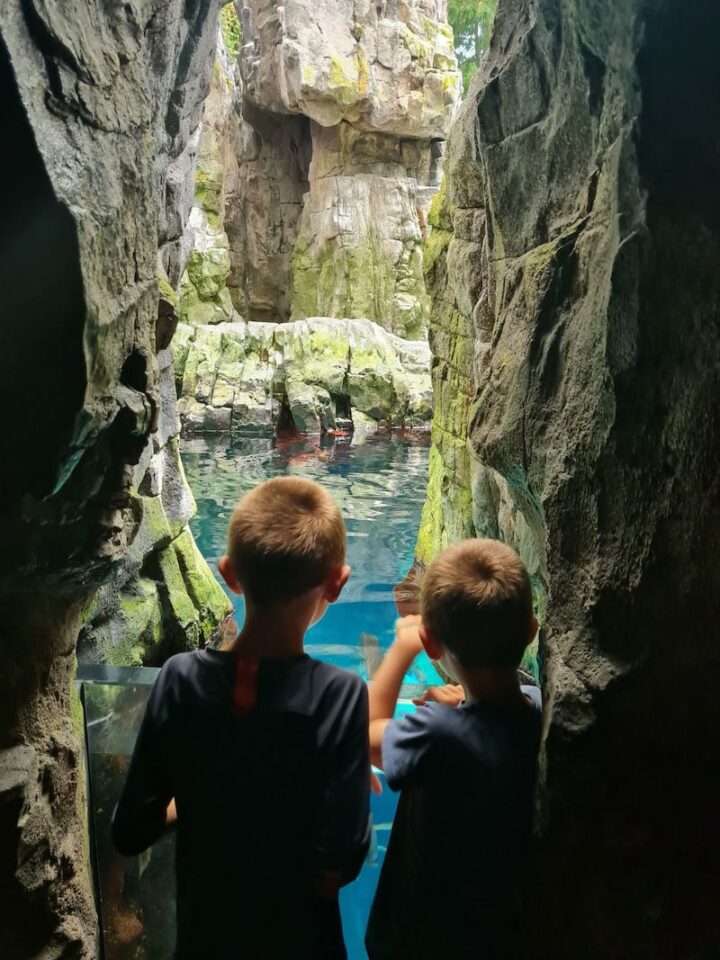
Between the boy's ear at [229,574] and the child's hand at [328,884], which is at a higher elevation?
the boy's ear at [229,574]

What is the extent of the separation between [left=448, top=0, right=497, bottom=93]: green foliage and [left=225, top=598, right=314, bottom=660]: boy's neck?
66.5ft

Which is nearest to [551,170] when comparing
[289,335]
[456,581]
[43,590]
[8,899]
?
[456,581]

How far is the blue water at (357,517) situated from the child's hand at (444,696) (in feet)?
0.52


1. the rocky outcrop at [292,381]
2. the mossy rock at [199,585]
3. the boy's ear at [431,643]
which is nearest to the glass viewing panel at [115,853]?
the boy's ear at [431,643]

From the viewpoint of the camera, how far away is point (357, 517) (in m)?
10.5

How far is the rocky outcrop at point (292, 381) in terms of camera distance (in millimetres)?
15133

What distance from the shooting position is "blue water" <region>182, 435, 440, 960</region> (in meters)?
2.89

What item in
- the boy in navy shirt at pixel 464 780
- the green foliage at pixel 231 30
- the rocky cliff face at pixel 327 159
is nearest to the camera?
the boy in navy shirt at pixel 464 780

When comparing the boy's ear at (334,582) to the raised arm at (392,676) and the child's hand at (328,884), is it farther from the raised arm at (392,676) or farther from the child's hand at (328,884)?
the child's hand at (328,884)

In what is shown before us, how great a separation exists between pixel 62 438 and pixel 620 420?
122 cm

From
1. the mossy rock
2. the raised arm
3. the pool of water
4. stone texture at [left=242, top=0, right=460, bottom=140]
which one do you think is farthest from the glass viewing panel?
stone texture at [left=242, top=0, right=460, bottom=140]

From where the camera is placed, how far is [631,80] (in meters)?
1.71

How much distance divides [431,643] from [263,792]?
18.3 inches

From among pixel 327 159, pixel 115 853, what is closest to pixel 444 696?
pixel 115 853
